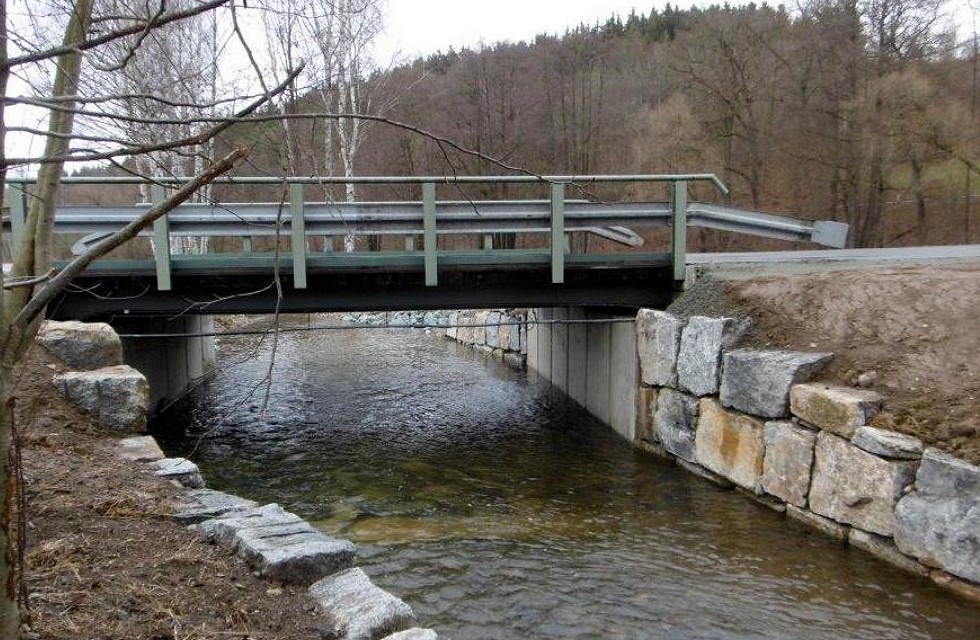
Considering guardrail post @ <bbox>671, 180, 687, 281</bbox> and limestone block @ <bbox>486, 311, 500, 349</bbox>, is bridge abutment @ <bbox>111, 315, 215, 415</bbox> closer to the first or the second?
guardrail post @ <bbox>671, 180, 687, 281</bbox>

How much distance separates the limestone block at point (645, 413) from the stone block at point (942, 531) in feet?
13.0

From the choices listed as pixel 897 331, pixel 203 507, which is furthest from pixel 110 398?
pixel 897 331

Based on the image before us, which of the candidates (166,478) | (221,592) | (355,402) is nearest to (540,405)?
(355,402)

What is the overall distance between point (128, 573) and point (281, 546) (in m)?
0.81

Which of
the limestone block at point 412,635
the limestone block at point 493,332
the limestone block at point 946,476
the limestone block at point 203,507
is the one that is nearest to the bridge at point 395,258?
the limestone block at point 203,507

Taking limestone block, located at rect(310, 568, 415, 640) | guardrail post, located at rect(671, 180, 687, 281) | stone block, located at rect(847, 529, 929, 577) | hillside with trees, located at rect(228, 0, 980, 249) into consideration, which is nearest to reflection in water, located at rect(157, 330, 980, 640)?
stone block, located at rect(847, 529, 929, 577)

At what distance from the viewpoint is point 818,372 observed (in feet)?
23.7

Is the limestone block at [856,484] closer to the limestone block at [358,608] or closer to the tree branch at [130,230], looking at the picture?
the limestone block at [358,608]

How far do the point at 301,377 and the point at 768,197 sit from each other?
54.8 feet

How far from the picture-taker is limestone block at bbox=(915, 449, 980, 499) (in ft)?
17.7

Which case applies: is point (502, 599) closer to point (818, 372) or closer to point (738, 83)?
point (818, 372)

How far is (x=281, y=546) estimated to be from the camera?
4297mm

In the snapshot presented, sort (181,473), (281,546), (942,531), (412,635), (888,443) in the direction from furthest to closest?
(888,443) < (181,473) < (942,531) < (281,546) < (412,635)

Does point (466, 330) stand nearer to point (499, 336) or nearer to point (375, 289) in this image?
point (499, 336)
